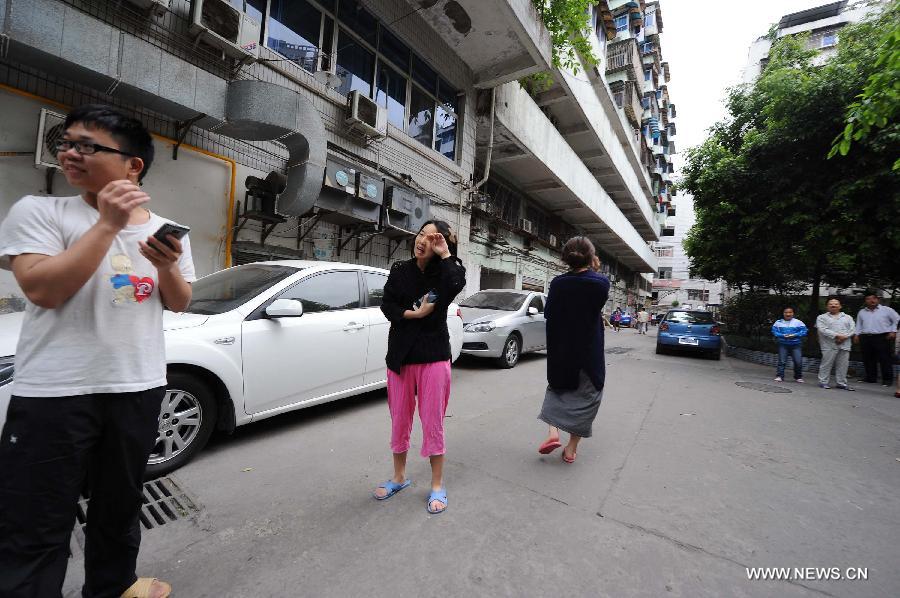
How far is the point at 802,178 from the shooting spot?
9359 mm

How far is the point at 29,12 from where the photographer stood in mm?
4191

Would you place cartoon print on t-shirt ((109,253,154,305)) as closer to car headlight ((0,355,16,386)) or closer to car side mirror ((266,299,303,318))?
car headlight ((0,355,16,386))

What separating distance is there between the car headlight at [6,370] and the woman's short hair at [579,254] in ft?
11.7

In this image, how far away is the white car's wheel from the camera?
276cm

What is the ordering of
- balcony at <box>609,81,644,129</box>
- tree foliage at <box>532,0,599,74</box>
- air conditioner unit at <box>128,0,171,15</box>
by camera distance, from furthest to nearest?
balcony at <box>609,81,644,129</box>
tree foliage at <box>532,0,599,74</box>
air conditioner unit at <box>128,0,171,15</box>

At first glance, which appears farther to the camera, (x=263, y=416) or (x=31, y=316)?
(x=263, y=416)

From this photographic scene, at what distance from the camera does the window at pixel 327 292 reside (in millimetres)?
3820

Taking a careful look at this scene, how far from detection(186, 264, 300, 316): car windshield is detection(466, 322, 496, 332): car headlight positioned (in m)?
3.81

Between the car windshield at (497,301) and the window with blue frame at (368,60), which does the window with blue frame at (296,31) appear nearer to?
the window with blue frame at (368,60)

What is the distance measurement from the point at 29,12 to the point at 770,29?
1979 centimetres

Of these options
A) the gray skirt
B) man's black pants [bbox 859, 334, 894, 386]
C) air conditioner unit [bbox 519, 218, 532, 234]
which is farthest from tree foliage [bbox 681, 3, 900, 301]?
the gray skirt

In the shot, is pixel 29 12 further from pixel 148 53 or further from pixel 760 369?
pixel 760 369

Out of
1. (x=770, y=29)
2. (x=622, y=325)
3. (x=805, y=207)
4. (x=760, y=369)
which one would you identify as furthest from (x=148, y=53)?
(x=622, y=325)

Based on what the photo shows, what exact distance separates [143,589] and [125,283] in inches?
49.1
